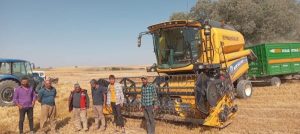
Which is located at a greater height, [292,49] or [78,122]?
[292,49]

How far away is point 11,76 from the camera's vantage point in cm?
1553

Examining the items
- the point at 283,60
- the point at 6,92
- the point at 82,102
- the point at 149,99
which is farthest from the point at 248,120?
the point at 6,92

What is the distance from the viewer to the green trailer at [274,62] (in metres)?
16.8

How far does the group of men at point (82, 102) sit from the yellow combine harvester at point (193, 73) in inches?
30.4

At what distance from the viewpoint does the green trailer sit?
1681 cm

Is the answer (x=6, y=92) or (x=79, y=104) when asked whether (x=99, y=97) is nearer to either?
(x=79, y=104)

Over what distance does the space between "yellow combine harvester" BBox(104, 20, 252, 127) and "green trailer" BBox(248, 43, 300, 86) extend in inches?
186

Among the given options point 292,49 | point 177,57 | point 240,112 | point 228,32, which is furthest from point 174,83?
point 292,49

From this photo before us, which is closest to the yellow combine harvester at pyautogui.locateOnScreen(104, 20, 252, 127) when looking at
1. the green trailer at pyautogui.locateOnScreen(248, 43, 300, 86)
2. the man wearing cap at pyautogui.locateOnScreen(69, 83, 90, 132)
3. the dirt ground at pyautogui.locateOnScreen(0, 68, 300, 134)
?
the dirt ground at pyautogui.locateOnScreen(0, 68, 300, 134)

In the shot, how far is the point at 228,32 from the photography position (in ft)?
38.6

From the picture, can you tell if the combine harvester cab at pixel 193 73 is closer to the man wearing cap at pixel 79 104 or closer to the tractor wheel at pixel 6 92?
the man wearing cap at pixel 79 104

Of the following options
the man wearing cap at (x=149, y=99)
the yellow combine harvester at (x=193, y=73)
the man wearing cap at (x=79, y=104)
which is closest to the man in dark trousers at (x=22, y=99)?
the man wearing cap at (x=79, y=104)

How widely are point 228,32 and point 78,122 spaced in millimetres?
5924

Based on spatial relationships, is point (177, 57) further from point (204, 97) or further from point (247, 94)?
point (247, 94)
